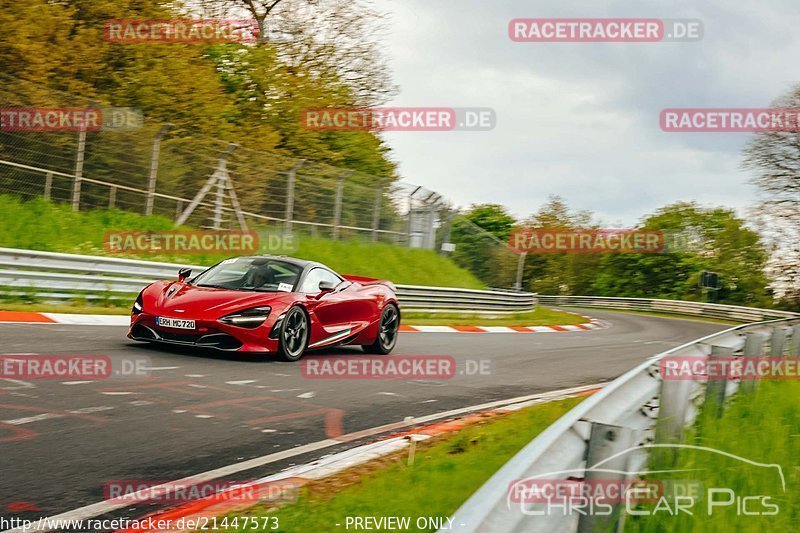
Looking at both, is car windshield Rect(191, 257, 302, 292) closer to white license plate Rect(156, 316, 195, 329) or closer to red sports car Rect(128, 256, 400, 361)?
red sports car Rect(128, 256, 400, 361)

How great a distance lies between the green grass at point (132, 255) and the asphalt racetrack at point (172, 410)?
5.34 meters

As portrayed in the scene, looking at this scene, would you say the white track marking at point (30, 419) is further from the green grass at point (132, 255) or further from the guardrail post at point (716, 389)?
the green grass at point (132, 255)

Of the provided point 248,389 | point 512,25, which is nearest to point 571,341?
point 512,25

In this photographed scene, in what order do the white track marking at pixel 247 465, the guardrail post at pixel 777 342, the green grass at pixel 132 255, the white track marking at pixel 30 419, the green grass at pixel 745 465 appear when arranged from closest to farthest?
the green grass at pixel 745 465, the white track marking at pixel 247 465, the white track marking at pixel 30 419, the guardrail post at pixel 777 342, the green grass at pixel 132 255

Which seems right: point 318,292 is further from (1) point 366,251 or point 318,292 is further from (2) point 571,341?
(1) point 366,251

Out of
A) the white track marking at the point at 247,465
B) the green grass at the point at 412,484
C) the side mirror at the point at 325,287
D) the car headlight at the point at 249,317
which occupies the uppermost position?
the side mirror at the point at 325,287

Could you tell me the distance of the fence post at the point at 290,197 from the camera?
21.8 metres

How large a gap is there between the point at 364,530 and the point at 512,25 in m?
15.6

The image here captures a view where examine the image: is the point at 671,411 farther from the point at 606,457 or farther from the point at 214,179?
the point at 214,179

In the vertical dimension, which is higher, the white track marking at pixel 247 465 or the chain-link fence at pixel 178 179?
the chain-link fence at pixel 178 179

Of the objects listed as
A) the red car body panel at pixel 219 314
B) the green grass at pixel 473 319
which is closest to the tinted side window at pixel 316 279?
the red car body panel at pixel 219 314

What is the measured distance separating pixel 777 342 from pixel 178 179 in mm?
13614

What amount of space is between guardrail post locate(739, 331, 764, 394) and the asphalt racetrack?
8.29 feet

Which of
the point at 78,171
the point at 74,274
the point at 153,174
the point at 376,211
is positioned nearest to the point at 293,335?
the point at 74,274
